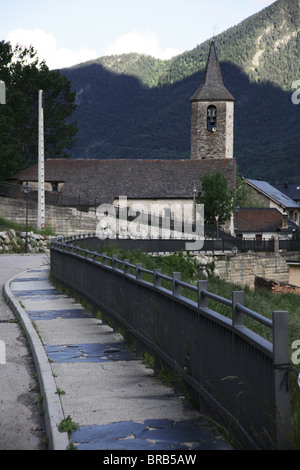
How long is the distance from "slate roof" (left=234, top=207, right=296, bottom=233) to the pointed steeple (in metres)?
15.3

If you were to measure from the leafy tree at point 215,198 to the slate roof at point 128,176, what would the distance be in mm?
2500

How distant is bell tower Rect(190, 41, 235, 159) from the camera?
289ft

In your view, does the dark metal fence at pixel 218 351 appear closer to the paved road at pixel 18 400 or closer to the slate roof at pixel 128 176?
the paved road at pixel 18 400

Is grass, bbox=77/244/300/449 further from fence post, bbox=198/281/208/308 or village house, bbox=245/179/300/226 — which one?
village house, bbox=245/179/300/226

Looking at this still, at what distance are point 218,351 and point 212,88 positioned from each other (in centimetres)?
8776

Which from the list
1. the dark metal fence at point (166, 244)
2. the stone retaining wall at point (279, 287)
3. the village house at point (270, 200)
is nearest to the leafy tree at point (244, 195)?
the village house at point (270, 200)

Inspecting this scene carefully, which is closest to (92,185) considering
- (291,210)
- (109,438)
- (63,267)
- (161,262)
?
(161,262)

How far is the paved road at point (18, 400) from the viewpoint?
618 centimetres

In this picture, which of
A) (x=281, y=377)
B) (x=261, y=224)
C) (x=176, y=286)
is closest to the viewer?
(x=281, y=377)

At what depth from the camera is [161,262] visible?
130ft

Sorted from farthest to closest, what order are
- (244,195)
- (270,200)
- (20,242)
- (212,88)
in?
(270,200) < (244,195) < (212,88) < (20,242)

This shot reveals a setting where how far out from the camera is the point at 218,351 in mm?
5930

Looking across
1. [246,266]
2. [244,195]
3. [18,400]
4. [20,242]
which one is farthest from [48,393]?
[244,195]

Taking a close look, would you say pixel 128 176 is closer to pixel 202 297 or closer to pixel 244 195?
pixel 244 195
